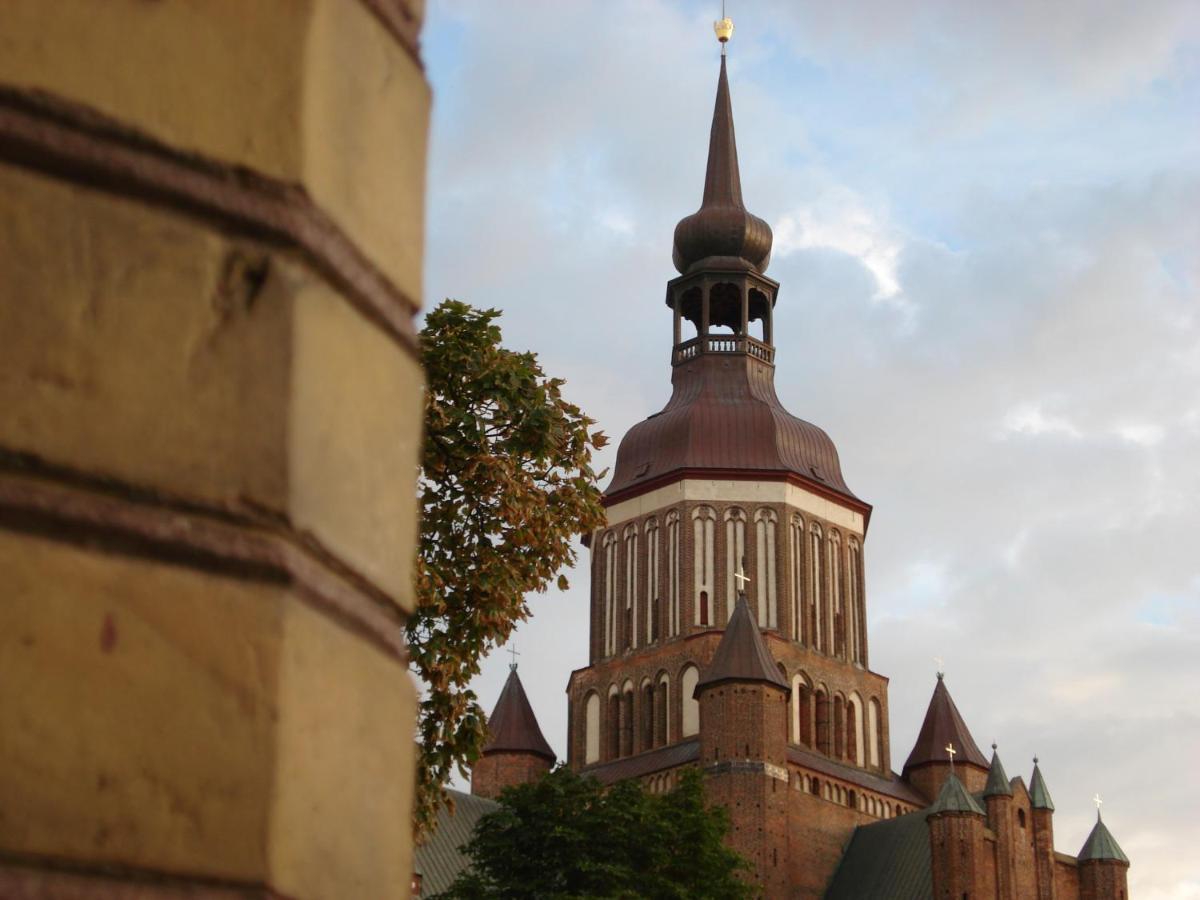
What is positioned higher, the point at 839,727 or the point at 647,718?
the point at 647,718

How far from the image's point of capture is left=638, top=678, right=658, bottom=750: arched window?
5369 cm

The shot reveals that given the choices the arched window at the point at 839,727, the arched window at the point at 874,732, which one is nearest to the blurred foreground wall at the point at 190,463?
the arched window at the point at 839,727

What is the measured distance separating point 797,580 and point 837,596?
5.00 feet

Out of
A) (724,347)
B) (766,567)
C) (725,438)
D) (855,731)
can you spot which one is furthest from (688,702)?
(724,347)

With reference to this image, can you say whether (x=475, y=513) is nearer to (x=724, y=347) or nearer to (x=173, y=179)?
(x=173, y=179)

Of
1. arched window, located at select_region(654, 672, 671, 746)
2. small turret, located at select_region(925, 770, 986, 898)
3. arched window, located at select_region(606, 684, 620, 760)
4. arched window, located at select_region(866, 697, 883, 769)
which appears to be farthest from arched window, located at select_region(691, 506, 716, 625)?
small turret, located at select_region(925, 770, 986, 898)

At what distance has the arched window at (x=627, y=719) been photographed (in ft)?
178

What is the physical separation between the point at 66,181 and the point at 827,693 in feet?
173

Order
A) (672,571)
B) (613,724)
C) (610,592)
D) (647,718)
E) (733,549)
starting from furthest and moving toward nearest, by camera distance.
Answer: (610,592) < (613,724) < (672,571) < (647,718) < (733,549)

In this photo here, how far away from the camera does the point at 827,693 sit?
176 feet

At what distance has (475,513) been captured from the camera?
16.1 meters

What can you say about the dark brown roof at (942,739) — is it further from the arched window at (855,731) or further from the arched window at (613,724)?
the arched window at (613,724)

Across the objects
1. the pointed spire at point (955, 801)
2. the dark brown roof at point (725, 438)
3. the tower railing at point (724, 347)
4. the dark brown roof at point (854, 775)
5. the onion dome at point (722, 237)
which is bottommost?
the pointed spire at point (955, 801)

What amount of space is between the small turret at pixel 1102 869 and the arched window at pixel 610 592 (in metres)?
13.3
